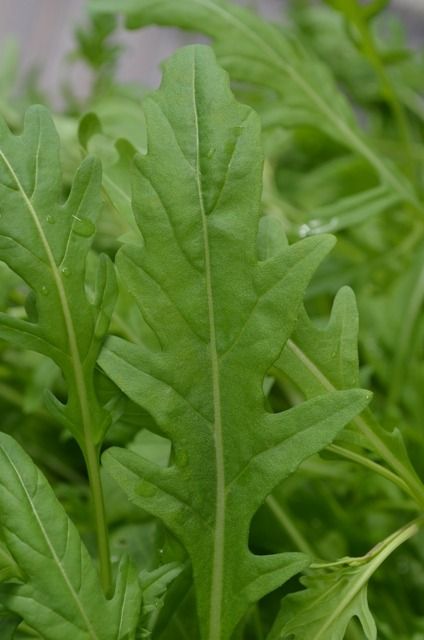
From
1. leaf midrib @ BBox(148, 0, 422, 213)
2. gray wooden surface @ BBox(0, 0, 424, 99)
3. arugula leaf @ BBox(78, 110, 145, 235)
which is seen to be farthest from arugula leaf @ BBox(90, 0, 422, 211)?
gray wooden surface @ BBox(0, 0, 424, 99)

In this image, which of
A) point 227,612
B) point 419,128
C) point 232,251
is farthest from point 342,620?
point 419,128

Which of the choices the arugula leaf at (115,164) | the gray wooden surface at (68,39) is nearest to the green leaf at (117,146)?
the arugula leaf at (115,164)

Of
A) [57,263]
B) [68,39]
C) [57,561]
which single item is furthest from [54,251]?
[68,39]

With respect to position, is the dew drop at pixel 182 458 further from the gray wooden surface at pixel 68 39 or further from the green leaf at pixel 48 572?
the gray wooden surface at pixel 68 39

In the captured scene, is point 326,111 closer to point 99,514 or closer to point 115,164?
point 115,164

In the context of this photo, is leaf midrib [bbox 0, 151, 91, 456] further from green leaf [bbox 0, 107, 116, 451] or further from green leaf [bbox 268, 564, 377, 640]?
green leaf [bbox 268, 564, 377, 640]
